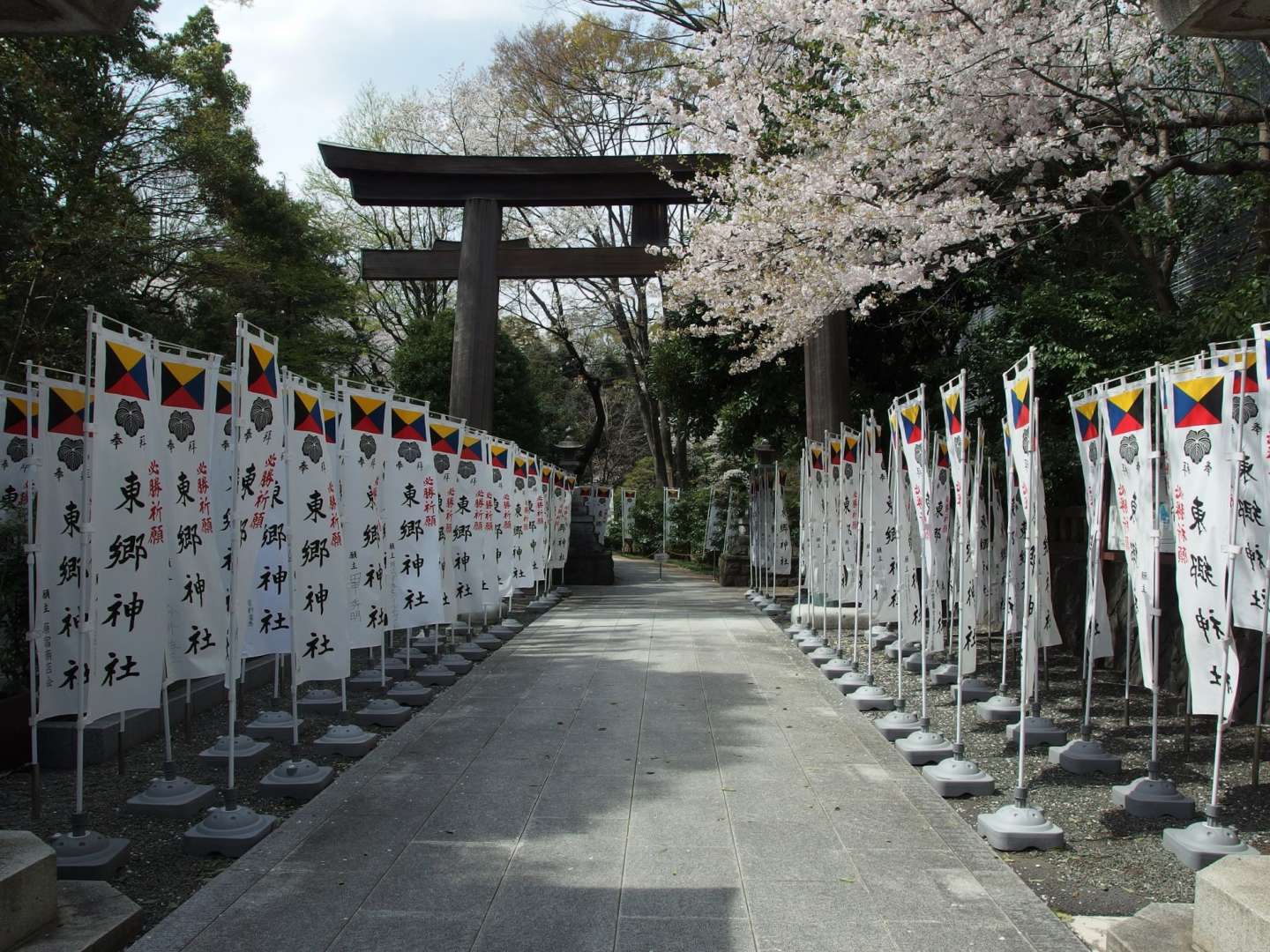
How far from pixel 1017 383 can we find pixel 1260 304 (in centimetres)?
301

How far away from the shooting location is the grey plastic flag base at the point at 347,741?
6.66 metres

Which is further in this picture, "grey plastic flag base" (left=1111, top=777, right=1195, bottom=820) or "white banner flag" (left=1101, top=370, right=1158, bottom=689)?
"white banner flag" (left=1101, top=370, right=1158, bottom=689)

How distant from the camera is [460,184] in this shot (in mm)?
15422

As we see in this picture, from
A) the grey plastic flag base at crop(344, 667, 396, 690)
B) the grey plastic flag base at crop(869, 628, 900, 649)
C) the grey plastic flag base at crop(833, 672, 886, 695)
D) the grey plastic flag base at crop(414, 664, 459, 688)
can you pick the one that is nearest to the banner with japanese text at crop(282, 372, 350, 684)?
the grey plastic flag base at crop(344, 667, 396, 690)

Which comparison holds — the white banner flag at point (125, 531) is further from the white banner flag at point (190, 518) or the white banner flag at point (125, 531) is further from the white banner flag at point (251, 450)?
the white banner flag at point (251, 450)

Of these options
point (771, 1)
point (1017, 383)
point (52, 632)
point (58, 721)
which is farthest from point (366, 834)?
point (771, 1)

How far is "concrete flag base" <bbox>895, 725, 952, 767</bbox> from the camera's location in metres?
6.54

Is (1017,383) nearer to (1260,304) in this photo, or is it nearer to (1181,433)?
(1181,433)

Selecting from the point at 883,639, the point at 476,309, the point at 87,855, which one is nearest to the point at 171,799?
the point at 87,855

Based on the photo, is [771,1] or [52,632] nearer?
[52,632]

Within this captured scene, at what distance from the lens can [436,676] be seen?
9320 mm

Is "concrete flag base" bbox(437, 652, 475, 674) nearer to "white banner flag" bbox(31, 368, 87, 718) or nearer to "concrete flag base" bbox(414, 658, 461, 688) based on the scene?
"concrete flag base" bbox(414, 658, 461, 688)

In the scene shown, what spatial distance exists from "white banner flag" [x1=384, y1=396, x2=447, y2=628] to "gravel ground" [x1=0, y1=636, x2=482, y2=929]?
1319 mm

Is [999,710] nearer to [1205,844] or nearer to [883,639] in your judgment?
[1205,844]
